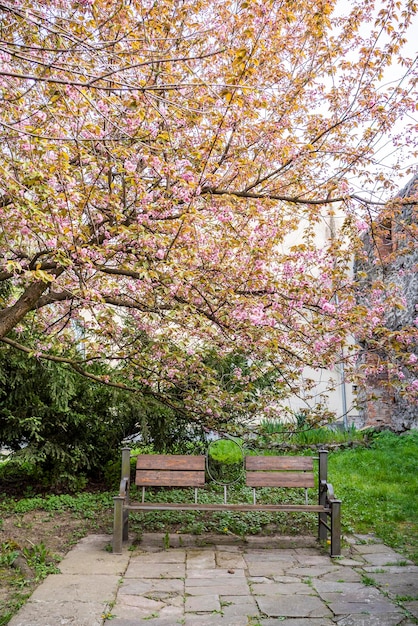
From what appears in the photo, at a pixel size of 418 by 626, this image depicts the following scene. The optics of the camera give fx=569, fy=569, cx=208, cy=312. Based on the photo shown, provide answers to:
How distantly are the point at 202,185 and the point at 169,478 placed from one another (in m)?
2.64

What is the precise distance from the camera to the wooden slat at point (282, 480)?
17.1 ft

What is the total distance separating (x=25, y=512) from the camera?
228 inches

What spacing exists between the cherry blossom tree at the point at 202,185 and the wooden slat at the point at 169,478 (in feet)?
1.79

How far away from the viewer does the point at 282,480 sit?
5215 millimetres

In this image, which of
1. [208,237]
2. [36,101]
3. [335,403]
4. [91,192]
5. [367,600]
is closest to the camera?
[367,600]

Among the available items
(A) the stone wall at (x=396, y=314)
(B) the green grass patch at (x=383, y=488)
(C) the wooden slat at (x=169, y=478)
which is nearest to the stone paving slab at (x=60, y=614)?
(C) the wooden slat at (x=169, y=478)

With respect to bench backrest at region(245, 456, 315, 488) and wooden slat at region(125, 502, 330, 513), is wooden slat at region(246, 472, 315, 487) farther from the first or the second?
wooden slat at region(125, 502, 330, 513)

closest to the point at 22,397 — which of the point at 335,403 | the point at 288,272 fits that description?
the point at 288,272

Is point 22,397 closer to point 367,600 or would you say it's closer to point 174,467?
point 174,467

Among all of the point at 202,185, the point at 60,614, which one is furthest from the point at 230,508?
the point at 202,185

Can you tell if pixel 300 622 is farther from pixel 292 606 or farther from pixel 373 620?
pixel 373 620

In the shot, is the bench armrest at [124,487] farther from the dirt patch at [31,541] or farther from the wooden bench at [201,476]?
the dirt patch at [31,541]

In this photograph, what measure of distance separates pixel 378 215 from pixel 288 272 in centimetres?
105

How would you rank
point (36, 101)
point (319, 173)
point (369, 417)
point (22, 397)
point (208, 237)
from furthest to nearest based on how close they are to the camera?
point (369, 417) → point (22, 397) → point (319, 173) → point (208, 237) → point (36, 101)
